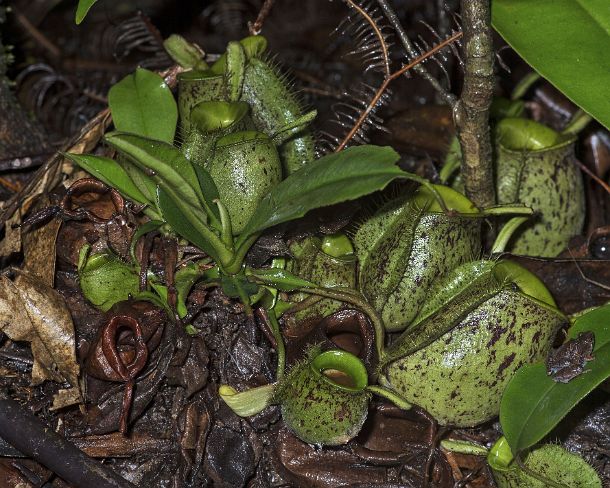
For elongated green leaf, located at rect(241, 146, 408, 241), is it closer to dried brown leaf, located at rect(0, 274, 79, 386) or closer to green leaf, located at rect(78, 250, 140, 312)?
green leaf, located at rect(78, 250, 140, 312)

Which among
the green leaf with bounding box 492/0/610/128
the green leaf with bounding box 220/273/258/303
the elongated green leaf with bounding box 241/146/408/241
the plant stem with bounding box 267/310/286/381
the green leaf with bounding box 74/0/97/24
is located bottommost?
the plant stem with bounding box 267/310/286/381

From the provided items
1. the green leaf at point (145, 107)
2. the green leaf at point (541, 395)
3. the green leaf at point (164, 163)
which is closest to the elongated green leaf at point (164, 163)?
the green leaf at point (164, 163)

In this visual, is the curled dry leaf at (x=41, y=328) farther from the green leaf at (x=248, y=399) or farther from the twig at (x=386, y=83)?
the twig at (x=386, y=83)

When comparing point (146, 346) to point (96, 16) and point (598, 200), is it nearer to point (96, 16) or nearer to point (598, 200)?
point (598, 200)

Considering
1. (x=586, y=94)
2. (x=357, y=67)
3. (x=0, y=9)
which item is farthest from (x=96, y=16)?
(x=586, y=94)

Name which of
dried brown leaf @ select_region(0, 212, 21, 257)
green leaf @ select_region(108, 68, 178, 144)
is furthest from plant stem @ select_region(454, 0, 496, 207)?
dried brown leaf @ select_region(0, 212, 21, 257)

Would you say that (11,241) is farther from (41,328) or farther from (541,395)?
(541,395)
